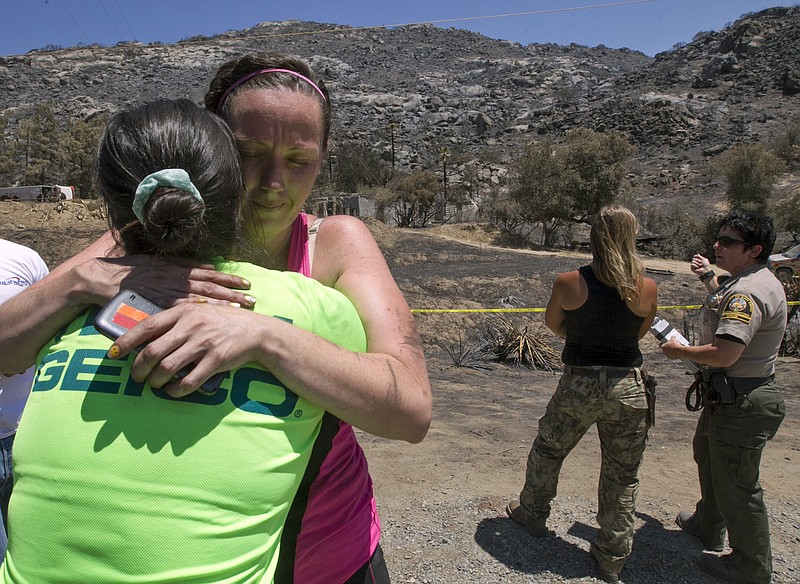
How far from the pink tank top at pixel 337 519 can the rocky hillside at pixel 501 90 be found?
127 feet

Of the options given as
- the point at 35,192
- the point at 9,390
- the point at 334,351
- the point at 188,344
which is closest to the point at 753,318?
the point at 334,351

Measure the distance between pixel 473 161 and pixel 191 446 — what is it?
56.8 metres

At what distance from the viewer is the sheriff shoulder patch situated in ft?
10.5

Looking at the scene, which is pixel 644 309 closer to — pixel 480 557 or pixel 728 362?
pixel 728 362

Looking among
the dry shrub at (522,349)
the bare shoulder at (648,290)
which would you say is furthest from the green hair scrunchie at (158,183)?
the dry shrub at (522,349)

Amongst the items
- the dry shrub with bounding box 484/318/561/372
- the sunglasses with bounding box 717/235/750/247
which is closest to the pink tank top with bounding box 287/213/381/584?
the sunglasses with bounding box 717/235/750/247

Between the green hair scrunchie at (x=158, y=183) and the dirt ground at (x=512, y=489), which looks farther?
the dirt ground at (x=512, y=489)

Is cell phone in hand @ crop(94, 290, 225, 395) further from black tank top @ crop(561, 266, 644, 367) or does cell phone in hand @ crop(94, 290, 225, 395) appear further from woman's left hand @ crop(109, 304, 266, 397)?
black tank top @ crop(561, 266, 644, 367)

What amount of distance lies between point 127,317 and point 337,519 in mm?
673

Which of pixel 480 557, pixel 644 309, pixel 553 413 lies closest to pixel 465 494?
pixel 480 557

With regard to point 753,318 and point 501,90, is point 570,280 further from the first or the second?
point 501,90

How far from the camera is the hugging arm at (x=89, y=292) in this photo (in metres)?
0.97

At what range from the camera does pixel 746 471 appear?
322 centimetres

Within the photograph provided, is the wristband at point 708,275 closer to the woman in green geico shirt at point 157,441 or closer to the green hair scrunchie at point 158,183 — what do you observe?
the woman in green geico shirt at point 157,441
